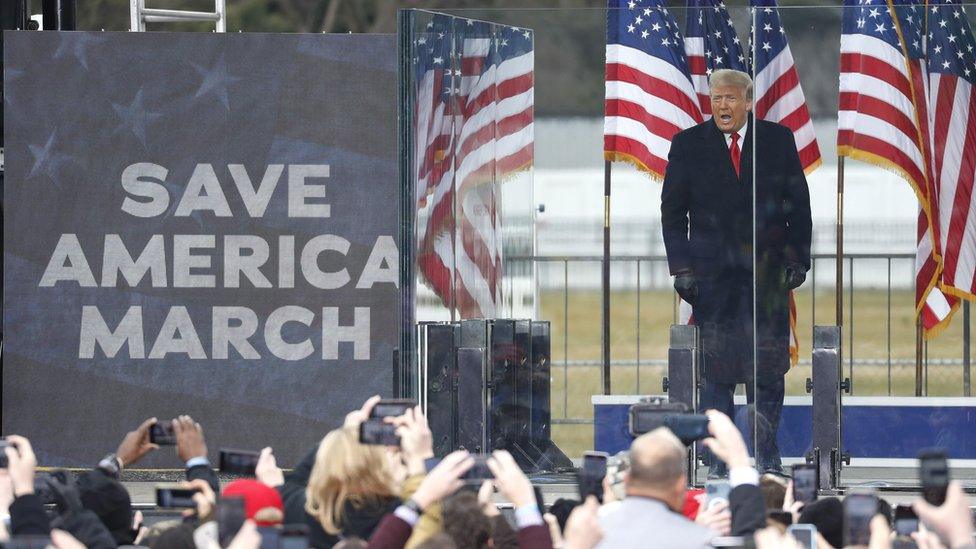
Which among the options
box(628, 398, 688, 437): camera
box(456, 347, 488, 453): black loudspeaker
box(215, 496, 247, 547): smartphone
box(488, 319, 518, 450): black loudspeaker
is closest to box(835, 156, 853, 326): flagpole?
box(488, 319, 518, 450): black loudspeaker

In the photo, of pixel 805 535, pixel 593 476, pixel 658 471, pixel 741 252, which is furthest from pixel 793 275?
pixel 658 471

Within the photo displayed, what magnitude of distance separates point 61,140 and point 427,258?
9.16 ft

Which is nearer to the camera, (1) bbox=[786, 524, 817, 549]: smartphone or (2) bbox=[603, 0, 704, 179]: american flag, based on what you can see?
(1) bbox=[786, 524, 817, 549]: smartphone

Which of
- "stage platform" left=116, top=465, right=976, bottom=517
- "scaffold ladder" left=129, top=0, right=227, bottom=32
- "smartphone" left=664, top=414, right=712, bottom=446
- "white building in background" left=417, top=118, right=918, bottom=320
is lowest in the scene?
"stage platform" left=116, top=465, right=976, bottom=517

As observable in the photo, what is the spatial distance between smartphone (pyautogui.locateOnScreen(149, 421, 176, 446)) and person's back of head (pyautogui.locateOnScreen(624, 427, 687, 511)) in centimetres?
193

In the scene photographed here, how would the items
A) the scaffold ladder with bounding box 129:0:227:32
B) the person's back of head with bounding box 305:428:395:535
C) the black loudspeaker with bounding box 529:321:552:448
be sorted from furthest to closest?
the scaffold ladder with bounding box 129:0:227:32
the black loudspeaker with bounding box 529:321:552:448
the person's back of head with bounding box 305:428:395:535

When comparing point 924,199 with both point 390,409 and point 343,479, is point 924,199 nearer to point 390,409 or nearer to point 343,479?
point 390,409

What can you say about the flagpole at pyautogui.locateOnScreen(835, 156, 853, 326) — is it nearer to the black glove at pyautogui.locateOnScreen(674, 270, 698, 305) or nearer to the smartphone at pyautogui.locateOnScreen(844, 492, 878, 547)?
the black glove at pyautogui.locateOnScreen(674, 270, 698, 305)

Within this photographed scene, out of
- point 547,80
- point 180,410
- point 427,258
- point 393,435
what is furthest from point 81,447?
point 393,435

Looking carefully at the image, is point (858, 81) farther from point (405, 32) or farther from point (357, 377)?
point (357, 377)

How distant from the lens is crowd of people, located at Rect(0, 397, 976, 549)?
4.77m

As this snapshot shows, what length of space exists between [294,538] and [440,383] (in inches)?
213

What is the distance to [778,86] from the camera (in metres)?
9.98

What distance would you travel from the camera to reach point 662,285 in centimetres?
1013
